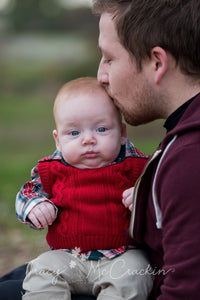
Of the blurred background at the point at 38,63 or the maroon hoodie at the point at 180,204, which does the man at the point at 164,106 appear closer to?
the maroon hoodie at the point at 180,204

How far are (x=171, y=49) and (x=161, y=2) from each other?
224 millimetres

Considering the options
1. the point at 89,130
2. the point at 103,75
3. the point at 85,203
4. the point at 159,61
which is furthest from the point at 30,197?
the point at 159,61

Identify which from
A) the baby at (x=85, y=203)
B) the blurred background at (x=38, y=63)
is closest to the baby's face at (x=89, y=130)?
the baby at (x=85, y=203)

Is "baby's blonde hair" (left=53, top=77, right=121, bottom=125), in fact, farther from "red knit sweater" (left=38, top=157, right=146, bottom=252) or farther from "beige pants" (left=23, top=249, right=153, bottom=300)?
"beige pants" (left=23, top=249, right=153, bottom=300)

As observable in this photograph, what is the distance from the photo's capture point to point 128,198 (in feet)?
7.81

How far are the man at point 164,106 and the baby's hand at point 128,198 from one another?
2 centimetres

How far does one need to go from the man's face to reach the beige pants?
71cm

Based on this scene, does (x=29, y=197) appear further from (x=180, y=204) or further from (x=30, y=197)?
(x=180, y=204)

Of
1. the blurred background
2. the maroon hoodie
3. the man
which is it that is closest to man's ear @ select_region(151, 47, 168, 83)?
the man

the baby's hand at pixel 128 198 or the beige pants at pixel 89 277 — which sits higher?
the baby's hand at pixel 128 198

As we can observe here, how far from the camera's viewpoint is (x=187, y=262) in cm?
188

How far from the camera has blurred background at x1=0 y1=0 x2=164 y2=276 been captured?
1762 cm

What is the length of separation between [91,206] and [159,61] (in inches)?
31.2

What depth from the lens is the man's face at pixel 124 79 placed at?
2426 mm
